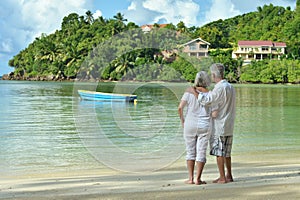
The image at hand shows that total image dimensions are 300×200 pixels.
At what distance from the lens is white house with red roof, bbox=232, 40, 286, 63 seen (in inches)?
3600

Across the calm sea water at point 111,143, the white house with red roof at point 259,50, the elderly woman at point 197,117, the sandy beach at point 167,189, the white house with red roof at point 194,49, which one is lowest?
the calm sea water at point 111,143

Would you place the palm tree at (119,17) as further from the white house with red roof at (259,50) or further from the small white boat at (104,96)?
the small white boat at (104,96)

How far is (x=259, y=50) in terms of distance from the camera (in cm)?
9250

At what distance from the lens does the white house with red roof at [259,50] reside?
300 ft

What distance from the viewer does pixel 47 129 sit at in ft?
57.8

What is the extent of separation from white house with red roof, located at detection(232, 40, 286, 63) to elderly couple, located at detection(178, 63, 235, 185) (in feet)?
286

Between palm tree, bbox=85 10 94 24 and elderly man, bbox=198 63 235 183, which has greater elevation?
palm tree, bbox=85 10 94 24

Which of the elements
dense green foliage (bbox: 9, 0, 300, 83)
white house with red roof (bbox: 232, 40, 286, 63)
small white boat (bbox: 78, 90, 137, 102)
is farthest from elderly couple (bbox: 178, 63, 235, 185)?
white house with red roof (bbox: 232, 40, 286, 63)

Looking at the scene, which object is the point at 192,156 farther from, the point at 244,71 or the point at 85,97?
the point at 244,71

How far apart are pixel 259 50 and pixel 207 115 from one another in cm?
8996

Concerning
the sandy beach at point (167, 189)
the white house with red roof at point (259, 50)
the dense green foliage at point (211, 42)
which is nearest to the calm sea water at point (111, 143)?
the sandy beach at point (167, 189)

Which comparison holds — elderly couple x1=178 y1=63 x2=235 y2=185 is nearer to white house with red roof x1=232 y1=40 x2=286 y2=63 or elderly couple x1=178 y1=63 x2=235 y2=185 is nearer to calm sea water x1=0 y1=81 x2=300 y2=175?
calm sea water x1=0 y1=81 x2=300 y2=175

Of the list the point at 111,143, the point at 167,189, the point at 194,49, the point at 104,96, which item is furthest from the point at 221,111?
the point at 194,49

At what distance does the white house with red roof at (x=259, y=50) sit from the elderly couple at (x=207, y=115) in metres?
87.2
